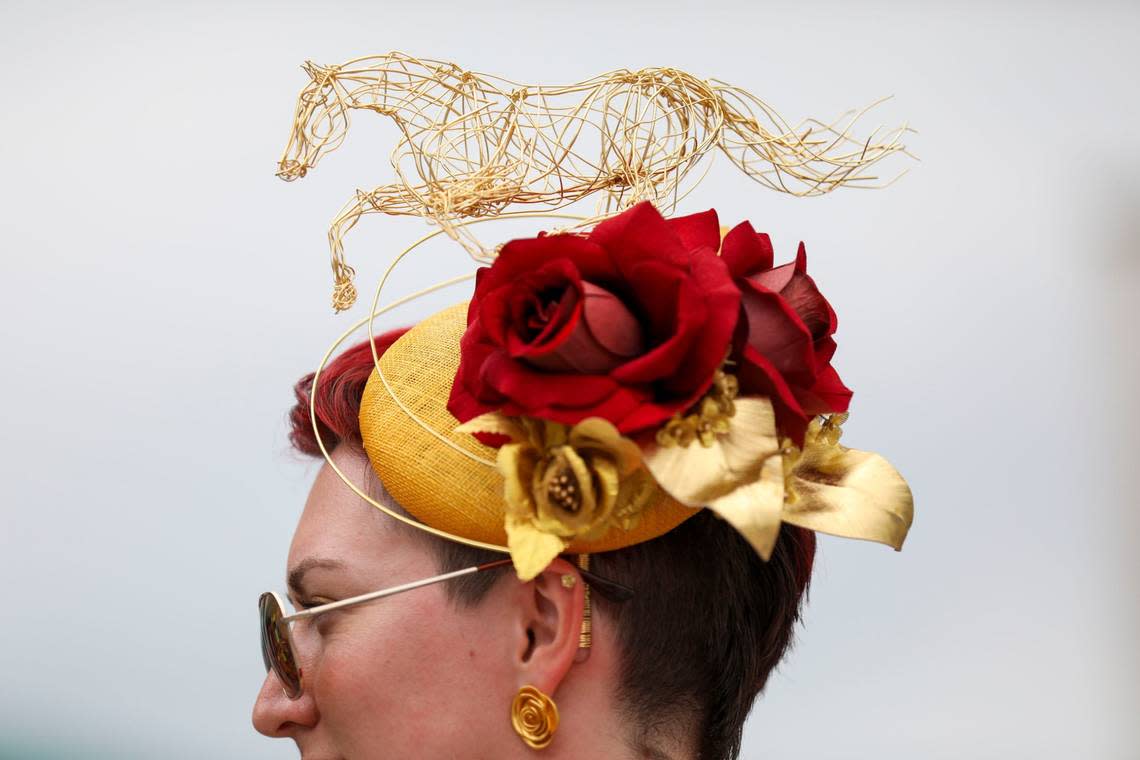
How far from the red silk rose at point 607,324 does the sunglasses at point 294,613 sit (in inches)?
8.5

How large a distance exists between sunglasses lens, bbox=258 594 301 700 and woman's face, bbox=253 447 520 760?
1cm

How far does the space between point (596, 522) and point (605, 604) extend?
7.9 inches

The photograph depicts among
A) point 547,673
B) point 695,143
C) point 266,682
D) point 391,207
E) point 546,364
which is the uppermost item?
point 695,143

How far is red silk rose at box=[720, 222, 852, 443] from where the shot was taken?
43.4 inches

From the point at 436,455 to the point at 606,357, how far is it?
242mm

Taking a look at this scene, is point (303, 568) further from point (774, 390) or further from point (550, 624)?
point (774, 390)

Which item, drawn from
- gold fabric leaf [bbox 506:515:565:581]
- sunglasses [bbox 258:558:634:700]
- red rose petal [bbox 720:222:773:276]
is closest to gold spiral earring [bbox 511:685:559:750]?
sunglasses [bbox 258:558:634:700]

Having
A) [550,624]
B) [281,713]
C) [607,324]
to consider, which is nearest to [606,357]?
[607,324]

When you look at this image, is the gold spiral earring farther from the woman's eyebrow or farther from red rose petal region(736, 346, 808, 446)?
red rose petal region(736, 346, 808, 446)

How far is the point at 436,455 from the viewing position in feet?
4.00

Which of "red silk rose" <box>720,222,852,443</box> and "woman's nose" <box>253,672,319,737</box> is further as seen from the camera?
"woman's nose" <box>253,672,319,737</box>

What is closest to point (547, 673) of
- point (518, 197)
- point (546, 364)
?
point (546, 364)

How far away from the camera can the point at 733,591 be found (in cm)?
131

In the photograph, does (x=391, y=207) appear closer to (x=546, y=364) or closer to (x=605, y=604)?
(x=546, y=364)
